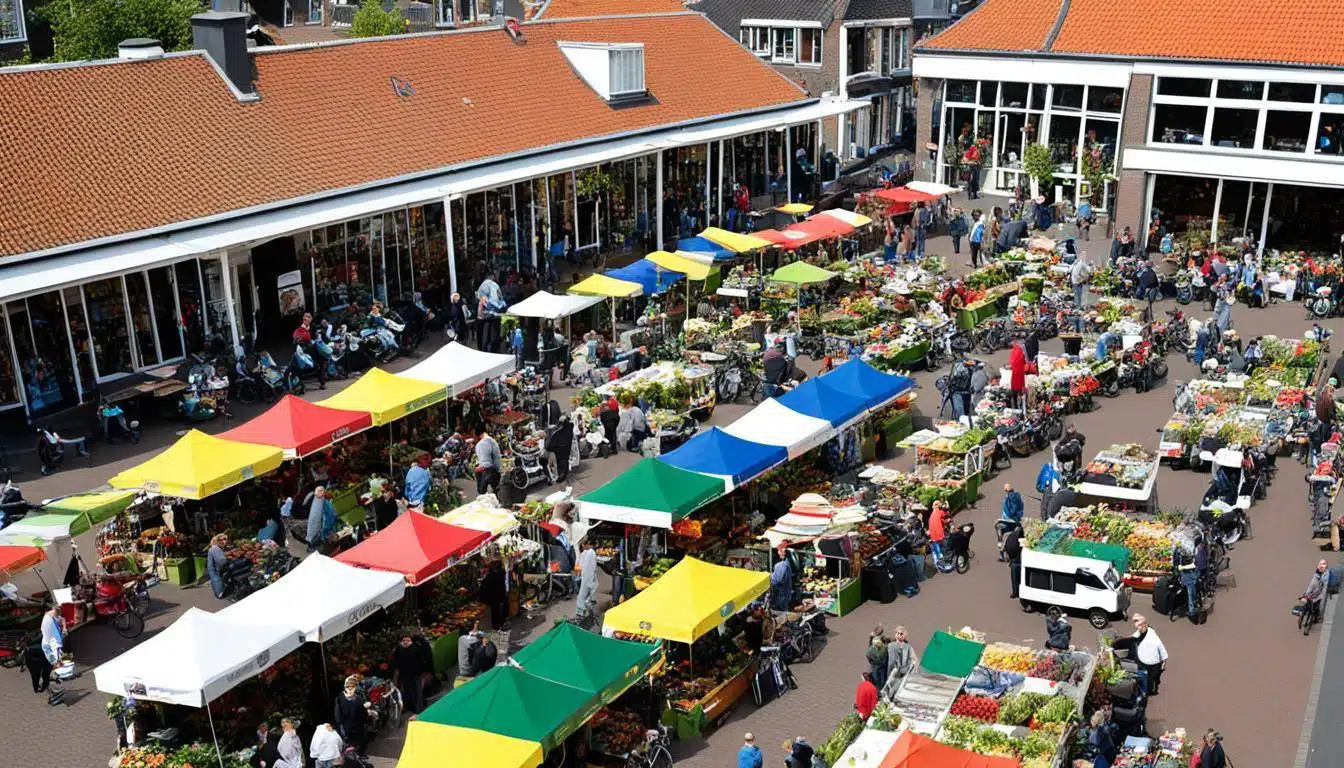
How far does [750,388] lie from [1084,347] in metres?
7.39

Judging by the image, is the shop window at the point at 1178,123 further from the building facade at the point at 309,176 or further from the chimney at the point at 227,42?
the chimney at the point at 227,42

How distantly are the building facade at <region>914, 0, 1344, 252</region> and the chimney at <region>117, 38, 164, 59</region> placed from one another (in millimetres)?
22658

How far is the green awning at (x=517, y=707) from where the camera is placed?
51.9 feet

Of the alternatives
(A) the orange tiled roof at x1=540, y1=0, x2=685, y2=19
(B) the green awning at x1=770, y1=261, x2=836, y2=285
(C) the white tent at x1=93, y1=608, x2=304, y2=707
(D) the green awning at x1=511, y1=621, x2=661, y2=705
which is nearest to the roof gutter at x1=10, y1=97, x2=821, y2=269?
(B) the green awning at x1=770, y1=261, x2=836, y2=285

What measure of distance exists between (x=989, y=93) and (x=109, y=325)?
27234mm

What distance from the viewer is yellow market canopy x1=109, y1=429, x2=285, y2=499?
21547mm

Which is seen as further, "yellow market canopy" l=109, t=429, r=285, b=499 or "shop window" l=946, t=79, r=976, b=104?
"shop window" l=946, t=79, r=976, b=104

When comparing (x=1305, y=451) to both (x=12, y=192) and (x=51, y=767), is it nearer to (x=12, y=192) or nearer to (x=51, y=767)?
(x=51, y=767)

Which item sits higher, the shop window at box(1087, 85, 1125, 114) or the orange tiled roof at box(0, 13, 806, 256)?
the orange tiled roof at box(0, 13, 806, 256)

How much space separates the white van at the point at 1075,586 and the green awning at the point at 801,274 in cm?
1303

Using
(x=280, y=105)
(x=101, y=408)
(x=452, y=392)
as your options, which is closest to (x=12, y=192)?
(x=101, y=408)

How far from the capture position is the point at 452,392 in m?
26.2

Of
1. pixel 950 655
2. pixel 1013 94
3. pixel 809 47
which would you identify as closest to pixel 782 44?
pixel 809 47

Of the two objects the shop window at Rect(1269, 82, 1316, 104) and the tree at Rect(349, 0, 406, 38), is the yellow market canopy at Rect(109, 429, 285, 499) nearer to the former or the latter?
the shop window at Rect(1269, 82, 1316, 104)
